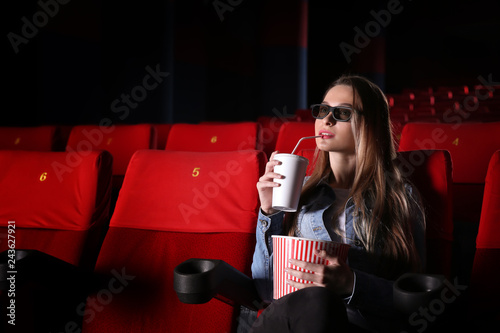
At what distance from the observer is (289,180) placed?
74 cm

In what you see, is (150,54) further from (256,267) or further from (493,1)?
(493,1)

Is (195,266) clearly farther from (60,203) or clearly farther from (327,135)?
(60,203)

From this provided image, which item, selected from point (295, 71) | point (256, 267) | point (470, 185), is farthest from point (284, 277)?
point (295, 71)

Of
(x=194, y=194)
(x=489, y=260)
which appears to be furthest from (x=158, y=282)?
(x=489, y=260)

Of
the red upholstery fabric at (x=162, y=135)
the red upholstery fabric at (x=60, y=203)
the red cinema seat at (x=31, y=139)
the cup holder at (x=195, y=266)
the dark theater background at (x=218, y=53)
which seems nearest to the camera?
the cup holder at (x=195, y=266)

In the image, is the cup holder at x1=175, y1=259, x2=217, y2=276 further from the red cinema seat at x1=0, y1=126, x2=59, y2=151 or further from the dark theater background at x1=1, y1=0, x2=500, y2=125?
the dark theater background at x1=1, y1=0, x2=500, y2=125

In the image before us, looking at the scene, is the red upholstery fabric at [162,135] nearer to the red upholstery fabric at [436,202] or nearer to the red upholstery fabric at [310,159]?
the red upholstery fabric at [310,159]

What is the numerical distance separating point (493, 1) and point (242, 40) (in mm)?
4548

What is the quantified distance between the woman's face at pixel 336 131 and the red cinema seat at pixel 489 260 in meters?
0.29

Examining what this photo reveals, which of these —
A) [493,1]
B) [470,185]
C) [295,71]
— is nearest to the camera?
[470,185]

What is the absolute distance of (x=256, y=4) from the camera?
7.07m

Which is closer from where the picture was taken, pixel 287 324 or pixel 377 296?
pixel 287 324

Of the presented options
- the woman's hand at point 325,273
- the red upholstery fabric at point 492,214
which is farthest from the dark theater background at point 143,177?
the woman's hand at point 325,273

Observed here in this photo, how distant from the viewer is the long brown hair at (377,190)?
83 centimetres
